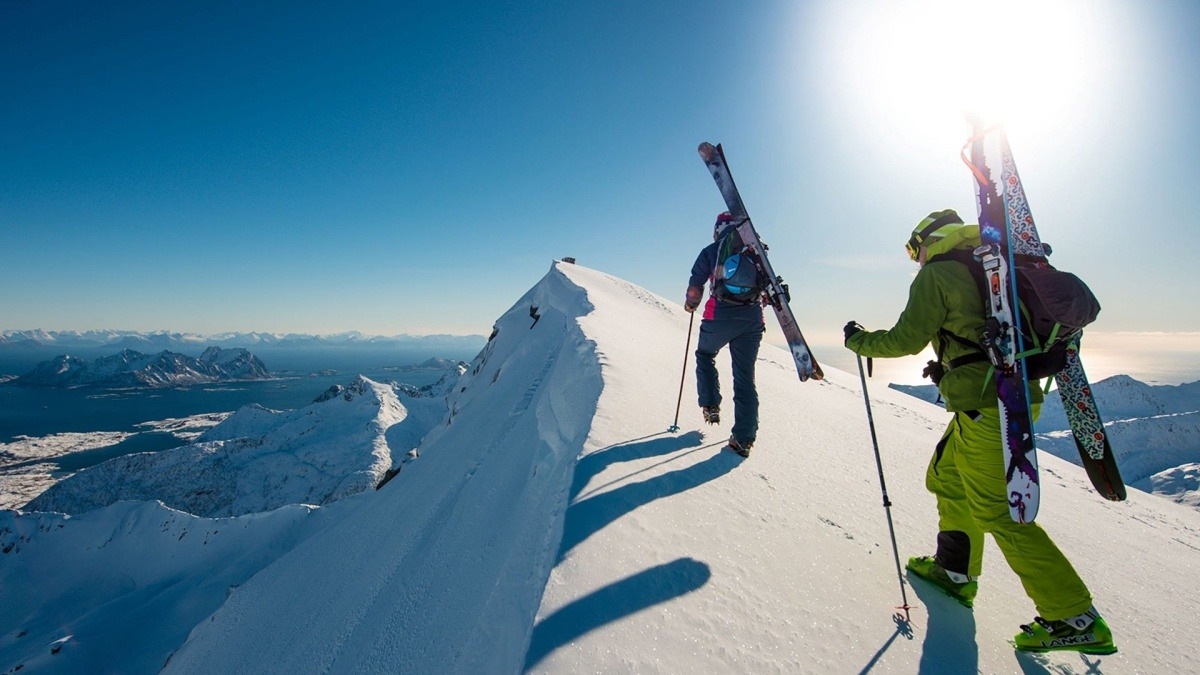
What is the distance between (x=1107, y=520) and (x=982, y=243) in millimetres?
6147

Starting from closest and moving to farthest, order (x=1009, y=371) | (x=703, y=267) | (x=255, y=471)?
(x=1009, y=371) < (x=703, y=267) < (x=255, y=471)

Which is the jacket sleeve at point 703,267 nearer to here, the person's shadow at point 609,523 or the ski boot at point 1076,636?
the person's shadow at point 609,523

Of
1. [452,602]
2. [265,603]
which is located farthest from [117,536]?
[452,602]

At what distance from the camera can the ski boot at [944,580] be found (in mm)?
3104

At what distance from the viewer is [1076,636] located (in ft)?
8.38

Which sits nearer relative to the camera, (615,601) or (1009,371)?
(615,601)

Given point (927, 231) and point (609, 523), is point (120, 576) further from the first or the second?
point (927, 231)

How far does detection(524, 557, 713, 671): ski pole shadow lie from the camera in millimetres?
1909

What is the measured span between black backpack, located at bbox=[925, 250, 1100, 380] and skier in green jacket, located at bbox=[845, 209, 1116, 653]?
1.7 inches

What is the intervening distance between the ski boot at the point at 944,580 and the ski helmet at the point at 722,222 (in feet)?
13.0

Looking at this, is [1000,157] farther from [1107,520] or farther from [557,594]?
[1107,520]

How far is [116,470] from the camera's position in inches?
4156

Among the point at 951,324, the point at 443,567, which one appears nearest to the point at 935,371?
the point at 951,324

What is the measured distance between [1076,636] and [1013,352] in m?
1.69
